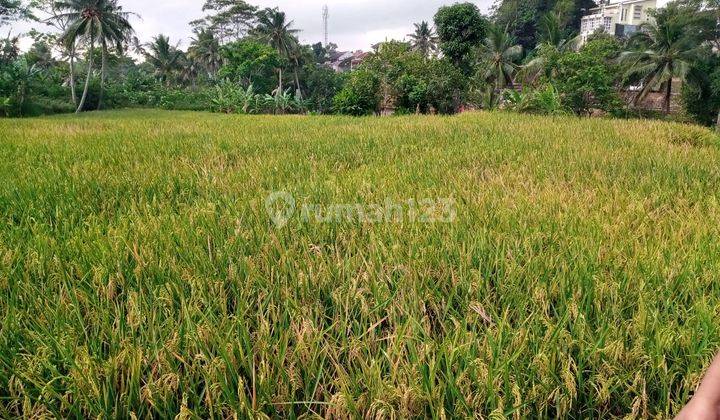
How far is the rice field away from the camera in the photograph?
2.80 feet

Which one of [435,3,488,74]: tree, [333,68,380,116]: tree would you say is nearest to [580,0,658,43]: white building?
[435,3,488,74]: tree

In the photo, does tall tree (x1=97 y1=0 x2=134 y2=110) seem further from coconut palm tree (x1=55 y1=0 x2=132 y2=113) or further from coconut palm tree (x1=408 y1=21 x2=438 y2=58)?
coconut palm tree (x1=408 y1=21 x2=438 y2=58)

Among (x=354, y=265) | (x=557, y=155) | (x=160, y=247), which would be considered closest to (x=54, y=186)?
(x=160, y=247)

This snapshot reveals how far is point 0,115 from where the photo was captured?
17.1 meters

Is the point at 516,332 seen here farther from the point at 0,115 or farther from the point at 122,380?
the point at 0,115

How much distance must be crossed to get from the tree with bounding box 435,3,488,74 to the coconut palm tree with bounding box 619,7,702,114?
10409mm

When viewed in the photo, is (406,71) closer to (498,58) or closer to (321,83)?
(498,58)

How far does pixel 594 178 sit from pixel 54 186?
349 cm

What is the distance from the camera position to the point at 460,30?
67.0ft

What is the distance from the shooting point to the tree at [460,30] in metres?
20.1

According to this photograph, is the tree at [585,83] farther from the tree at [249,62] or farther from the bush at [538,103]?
the tree at [249,62]

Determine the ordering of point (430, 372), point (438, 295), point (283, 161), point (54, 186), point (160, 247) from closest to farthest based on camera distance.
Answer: point (430, 372), point (438, 295), point (160, 247), point (54, 186), point (283, 161)

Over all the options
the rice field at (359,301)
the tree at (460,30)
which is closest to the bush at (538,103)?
the tree at (460,30)

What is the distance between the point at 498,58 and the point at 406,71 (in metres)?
11.5
